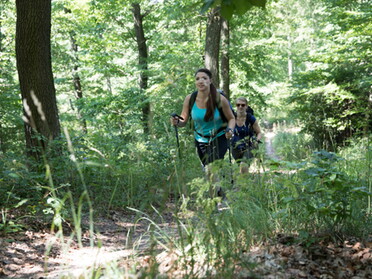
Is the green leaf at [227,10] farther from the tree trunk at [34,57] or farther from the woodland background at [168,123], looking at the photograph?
the tree trunk at [34,57]

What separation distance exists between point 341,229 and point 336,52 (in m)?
9.92

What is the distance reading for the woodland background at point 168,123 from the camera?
3059 mm

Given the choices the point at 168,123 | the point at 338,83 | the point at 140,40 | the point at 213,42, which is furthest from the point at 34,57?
the point at 140,40

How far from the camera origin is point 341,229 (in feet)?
10.3

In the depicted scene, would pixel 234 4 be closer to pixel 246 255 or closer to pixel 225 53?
pixel 246 255

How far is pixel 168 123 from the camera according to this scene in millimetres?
9336

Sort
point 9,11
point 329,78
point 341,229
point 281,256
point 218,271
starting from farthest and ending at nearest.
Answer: point 9,11 < point 329,78 < point 341,229 < point 281,256 < point 218,271

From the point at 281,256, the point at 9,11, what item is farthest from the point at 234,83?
the point at 281,256

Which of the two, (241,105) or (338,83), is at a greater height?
(338,83)

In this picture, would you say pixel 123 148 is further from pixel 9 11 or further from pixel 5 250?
Answer: pixel 9 11

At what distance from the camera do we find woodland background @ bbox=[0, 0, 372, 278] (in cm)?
306

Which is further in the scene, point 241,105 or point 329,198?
point 241,105

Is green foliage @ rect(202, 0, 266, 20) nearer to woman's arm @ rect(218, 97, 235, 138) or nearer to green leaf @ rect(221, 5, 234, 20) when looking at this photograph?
green leaf @ rect(221, 5, 234, 20)

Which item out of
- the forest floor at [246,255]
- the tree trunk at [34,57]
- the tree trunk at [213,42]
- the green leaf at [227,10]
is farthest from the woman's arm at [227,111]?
the tree trunk at [213,42]
